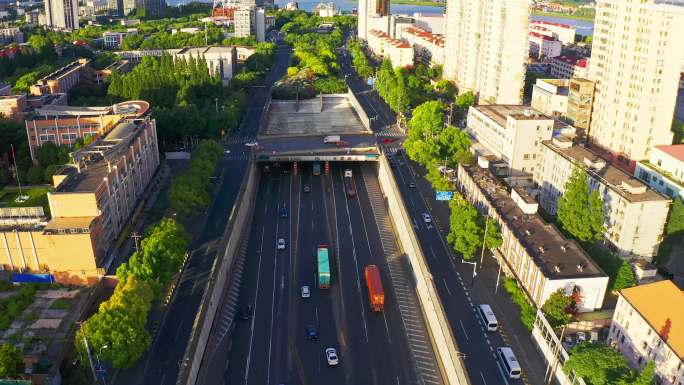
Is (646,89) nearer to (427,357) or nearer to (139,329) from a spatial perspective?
(427,357)

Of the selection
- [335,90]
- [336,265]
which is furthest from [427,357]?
[335,90]

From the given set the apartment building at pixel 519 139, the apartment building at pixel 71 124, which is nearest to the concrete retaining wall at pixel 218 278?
the apartment building at pixel 71 124

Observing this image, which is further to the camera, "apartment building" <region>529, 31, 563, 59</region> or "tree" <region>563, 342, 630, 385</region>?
"apartment building" <region>529, 31, 563, 59</region>

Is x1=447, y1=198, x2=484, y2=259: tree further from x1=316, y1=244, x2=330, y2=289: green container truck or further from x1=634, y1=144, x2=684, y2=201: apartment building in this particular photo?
x1=634, y1=144, x2=684, y2=201: apartment building

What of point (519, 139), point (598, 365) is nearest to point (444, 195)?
point (519, 139)

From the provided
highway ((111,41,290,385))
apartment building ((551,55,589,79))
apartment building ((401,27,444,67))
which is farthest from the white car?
apartment building ((401,27,444,67))
